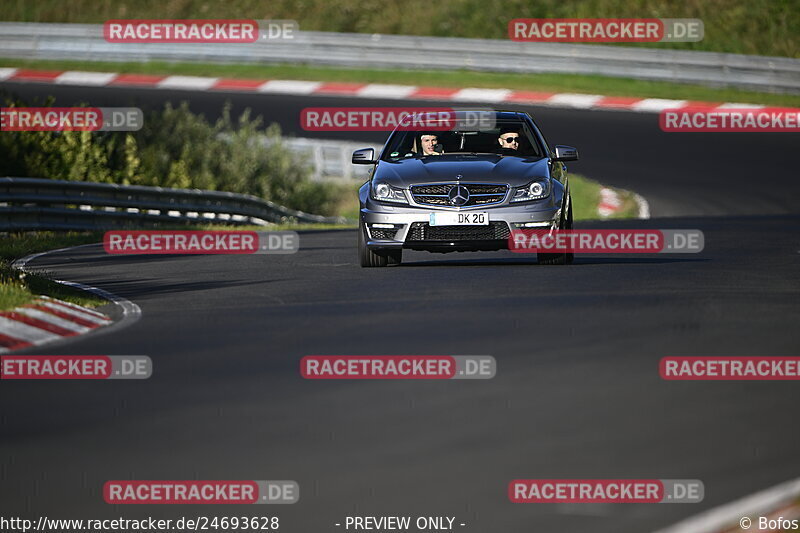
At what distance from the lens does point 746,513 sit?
5.83 metres

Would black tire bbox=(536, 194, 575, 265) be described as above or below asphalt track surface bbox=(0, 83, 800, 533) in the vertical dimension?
below

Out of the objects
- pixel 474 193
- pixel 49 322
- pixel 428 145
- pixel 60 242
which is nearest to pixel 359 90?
pixel 60 242

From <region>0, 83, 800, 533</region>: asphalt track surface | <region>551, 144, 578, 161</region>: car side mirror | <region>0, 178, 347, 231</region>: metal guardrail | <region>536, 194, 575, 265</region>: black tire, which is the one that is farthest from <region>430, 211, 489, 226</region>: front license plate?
<region>0, 178, 347, 231</region>: metal guardrail

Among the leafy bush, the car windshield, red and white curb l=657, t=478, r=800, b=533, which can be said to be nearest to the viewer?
red and white curb l=657, t=478, r=800, b=533

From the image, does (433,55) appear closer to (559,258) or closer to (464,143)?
(464,143)

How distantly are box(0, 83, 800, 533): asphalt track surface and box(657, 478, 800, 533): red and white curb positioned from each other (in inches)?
5.5

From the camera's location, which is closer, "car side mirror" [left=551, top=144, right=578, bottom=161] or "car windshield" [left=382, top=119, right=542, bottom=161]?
"car side mirror" [left=551, top=144, right=578, bottom=161]

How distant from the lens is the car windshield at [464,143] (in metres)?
15.4

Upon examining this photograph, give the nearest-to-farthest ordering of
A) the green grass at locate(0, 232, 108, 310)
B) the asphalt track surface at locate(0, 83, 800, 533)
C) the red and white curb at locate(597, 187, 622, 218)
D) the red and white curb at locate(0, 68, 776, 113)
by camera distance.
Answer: the asphalt track surface at locate(0, 83, 800, 533), the green grass at locate(0, 232, 108, 310), the red and white curb at locate(597, 187, 622, 218), the red and white curb at locate(0, 68, 776, 113)

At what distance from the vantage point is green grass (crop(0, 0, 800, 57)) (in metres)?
42.0

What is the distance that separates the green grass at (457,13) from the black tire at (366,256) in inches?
1104

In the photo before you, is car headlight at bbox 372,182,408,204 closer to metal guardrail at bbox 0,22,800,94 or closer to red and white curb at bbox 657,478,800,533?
red and white curb at bbox 657,478,800,533

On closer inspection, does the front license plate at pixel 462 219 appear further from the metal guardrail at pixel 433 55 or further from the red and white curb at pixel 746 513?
the metal guardrail at pixel 433 55

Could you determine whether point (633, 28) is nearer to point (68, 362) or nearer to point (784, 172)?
point (784, 172)
